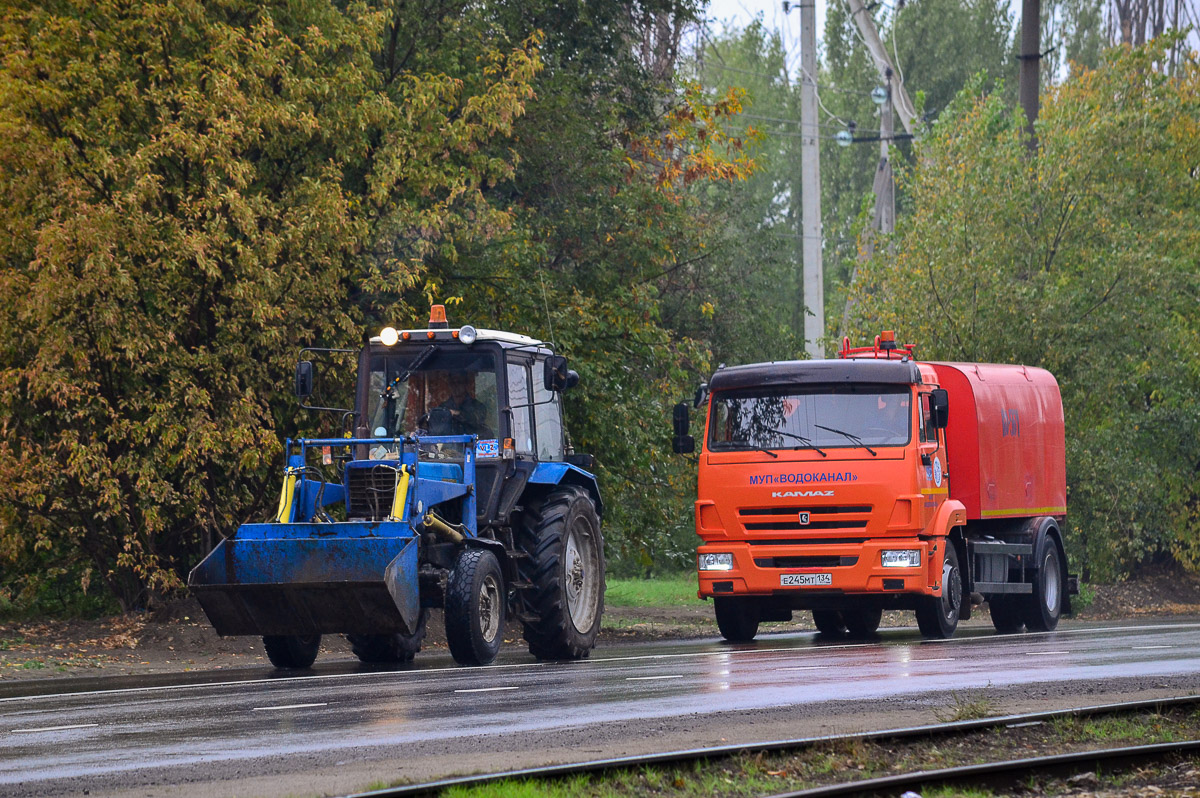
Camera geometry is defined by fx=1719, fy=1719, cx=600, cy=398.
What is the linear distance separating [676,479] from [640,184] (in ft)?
14.2

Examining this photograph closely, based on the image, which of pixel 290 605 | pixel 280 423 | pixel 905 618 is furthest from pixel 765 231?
pixel 290 605

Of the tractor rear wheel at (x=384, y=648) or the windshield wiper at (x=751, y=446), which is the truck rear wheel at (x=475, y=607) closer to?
the tractor rear wheel at (x=384, y=648)

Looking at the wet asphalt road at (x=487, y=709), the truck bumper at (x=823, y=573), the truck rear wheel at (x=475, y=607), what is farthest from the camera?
the truck bumper at (x=823, y=573)

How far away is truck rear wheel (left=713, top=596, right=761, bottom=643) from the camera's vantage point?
19953mm

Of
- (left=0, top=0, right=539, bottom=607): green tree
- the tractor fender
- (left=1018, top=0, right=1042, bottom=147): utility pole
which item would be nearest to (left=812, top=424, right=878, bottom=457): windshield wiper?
the tractor fender

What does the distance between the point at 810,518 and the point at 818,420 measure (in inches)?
44.9

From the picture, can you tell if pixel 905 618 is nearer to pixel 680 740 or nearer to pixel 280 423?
pixel 280 423

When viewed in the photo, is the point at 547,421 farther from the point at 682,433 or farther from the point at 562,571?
the point at 682,433

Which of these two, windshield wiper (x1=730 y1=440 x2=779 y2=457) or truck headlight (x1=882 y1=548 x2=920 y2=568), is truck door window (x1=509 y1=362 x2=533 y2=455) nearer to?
windshield wiper (x1=730 y1=440 x2=779 y2=457)

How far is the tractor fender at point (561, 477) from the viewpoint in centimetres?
1712

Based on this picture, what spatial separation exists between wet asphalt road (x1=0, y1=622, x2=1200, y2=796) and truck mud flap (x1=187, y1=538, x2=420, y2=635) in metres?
0.53

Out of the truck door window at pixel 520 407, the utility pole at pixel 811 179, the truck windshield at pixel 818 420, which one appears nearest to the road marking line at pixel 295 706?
the truck door window at pixel 520 407

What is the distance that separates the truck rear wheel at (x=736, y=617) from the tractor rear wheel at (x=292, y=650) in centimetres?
506

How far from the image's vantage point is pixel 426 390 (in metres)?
16.9
